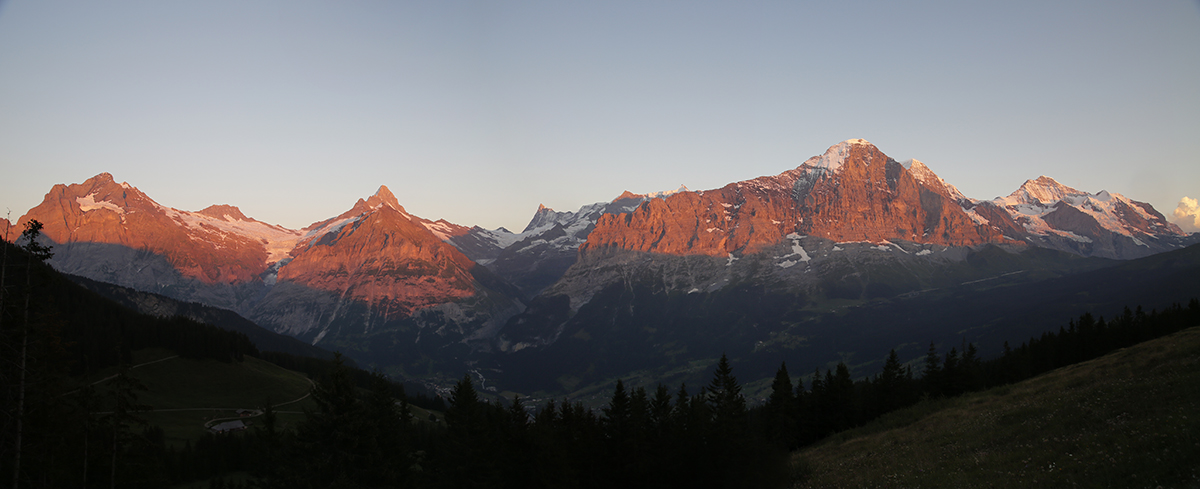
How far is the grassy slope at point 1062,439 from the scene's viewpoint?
81.4 ft

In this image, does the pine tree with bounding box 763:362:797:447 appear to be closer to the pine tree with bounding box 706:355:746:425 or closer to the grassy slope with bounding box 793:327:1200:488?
the pine tree with bounding box 706:355:746:425

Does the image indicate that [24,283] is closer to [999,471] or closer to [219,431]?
[999,471]

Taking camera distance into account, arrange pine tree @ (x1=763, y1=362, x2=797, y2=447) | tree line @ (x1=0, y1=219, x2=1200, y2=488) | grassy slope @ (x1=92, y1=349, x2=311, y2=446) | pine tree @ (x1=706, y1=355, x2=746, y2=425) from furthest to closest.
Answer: grassy slope @ (x1=92, y1=349, x2=311, y2=446), pine tree @ (x1=763, y1=362, x2=797, y2=447), pine tree @ (x1=706, y1=355, x2=746, y2=425), tree line @ (x1=0, y1=219, x2=1200, y2=488)

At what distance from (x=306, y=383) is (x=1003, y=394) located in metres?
176

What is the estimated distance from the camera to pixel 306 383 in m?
185

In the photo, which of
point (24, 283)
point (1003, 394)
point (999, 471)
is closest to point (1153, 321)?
point (1003, 394)

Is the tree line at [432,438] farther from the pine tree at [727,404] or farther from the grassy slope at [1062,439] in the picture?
the grassy slope at [1062,439]

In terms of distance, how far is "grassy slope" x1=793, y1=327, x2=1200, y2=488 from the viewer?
24.8m

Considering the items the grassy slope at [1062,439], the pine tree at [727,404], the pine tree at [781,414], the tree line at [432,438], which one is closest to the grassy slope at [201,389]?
the tree line at [432,438]

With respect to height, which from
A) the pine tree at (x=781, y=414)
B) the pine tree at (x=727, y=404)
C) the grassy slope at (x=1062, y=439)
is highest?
the grassy slope at (x=1062, y=439)

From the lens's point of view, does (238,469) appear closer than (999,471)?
No

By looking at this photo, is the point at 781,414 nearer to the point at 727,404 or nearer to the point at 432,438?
the point at 727,404

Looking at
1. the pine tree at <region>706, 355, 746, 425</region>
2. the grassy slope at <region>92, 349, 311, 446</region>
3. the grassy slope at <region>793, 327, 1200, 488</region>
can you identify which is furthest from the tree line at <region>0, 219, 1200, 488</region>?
the grassy slope at <region>92, 349, 311, 446</region>

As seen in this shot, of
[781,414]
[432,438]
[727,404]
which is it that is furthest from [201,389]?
[727,404]
